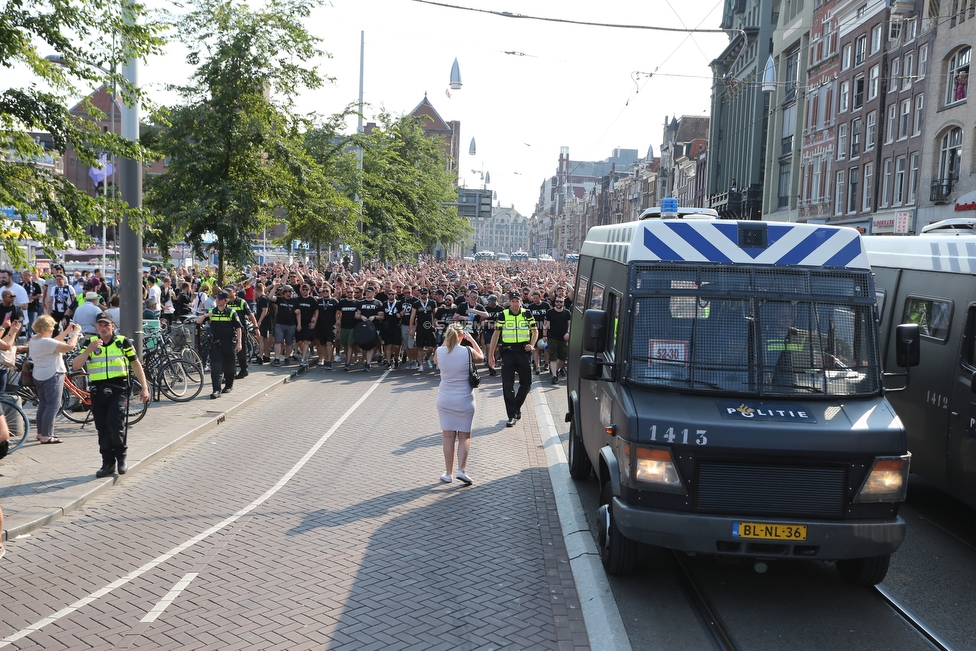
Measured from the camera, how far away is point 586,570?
261 inches

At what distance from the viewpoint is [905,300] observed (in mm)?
9539

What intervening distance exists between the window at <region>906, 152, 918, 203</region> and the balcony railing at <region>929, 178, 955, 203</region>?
5.64ft

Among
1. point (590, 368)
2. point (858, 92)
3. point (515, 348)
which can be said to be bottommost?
point (515, 348)

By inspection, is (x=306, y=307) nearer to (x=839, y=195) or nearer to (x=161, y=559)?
(x=161, y=559)

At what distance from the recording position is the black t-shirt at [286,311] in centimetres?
1864

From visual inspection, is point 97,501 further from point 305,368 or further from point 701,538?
point 305,368

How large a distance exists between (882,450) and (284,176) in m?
13.6

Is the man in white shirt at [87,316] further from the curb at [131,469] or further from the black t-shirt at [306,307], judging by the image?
the black t-shirt at [306,307]

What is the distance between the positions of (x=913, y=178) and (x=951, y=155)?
250 centimetres

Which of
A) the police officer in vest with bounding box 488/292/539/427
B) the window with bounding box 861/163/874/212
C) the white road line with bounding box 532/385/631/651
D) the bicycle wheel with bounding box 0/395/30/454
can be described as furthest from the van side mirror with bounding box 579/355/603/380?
the window with bounding box 861/163/874/212

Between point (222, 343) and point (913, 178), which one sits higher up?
point (913, 178)

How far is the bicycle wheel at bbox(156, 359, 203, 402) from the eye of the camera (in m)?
14.3

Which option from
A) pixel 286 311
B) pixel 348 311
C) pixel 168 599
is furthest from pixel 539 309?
pixel 168 599

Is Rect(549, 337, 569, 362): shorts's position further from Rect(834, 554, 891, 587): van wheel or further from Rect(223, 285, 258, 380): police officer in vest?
Rect(834, 554, 891, 587): van wheel
